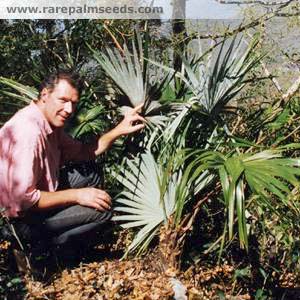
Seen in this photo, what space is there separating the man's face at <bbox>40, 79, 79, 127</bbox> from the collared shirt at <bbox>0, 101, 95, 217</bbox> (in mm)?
50

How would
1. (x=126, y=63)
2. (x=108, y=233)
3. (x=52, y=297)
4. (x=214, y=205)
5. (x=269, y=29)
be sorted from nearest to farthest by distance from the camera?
(x=52, y=297), (x=126, y=63), (x=214, y=205), (x=108, y=233), (x=269, y=29)

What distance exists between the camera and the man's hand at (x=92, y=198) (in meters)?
3.22

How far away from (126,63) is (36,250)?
4.56ft

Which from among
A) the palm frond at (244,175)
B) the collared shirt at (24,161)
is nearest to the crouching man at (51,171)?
the collared shirt at (24,161)

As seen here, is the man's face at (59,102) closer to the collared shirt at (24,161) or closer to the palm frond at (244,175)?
the collared shirt at (24,161)

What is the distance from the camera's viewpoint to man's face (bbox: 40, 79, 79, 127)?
3273mm

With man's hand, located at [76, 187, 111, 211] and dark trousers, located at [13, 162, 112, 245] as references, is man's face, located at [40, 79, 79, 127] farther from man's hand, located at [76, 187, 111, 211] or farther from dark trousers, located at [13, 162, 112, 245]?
dark trousers, located at [13, 162, 112, 245]

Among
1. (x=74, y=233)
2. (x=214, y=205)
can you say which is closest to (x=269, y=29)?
(x=214, y=205)

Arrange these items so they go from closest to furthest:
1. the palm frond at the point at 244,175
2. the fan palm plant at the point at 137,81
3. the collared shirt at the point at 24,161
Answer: the palm frond at the point at 244,175, the collared shirt at the point at 24,161, the fan palm plant at the point at 137,81

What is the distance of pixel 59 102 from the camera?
129 inches

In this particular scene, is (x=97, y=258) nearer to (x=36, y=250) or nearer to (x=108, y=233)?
(x=108, y=233)

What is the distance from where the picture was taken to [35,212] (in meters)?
3.27

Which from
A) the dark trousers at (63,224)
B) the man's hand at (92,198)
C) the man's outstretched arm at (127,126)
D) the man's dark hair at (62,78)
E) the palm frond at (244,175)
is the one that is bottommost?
the dark trousers at (63,224)

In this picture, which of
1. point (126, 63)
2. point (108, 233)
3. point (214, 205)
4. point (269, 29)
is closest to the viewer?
point (126, 63)
